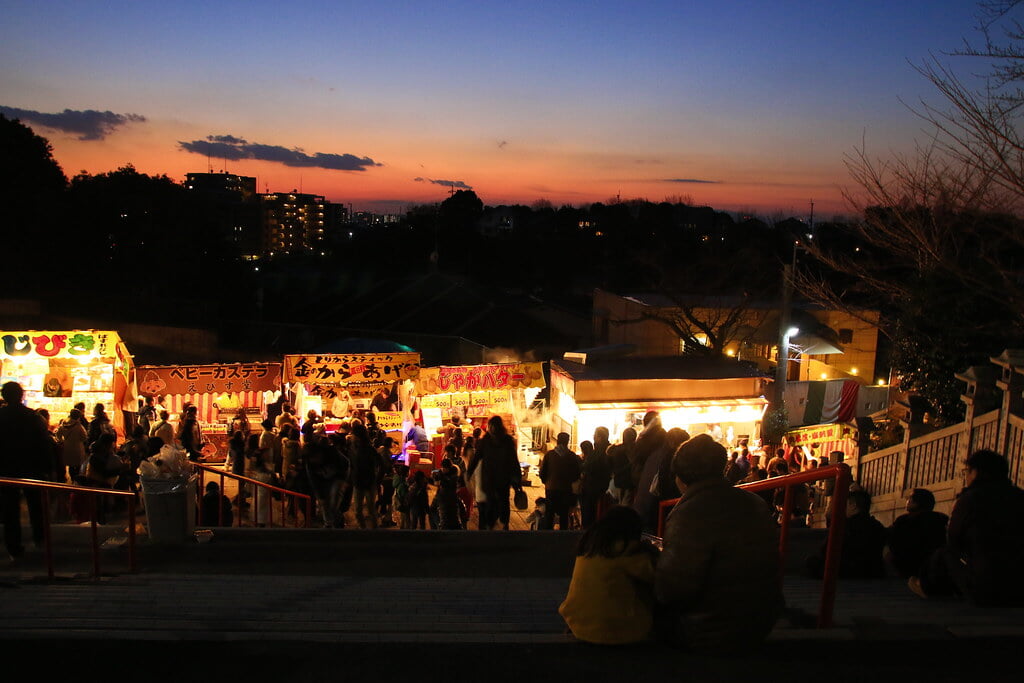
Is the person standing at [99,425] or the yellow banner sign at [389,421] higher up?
the yellow banner sign at [389,421]

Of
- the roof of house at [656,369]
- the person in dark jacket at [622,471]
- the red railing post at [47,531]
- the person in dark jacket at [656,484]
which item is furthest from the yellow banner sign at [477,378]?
the red railing post at [47,531]

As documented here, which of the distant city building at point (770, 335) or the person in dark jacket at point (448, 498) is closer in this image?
the person in dark jacket at point (448, 498)

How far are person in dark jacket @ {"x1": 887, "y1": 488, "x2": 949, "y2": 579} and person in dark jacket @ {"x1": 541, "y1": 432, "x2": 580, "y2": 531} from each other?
381cm

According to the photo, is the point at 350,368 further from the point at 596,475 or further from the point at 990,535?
the point at 990,535

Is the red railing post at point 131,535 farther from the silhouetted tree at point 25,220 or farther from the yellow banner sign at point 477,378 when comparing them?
the silhouetted tree at point 25,220

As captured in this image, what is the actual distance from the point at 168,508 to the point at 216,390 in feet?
24.7

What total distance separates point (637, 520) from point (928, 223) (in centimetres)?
1118

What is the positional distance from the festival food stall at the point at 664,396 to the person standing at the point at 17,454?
9498mm

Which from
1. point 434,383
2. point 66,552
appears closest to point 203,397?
point 434,383

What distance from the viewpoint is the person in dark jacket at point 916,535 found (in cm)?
544

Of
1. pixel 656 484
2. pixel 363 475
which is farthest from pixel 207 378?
pixel 656 484

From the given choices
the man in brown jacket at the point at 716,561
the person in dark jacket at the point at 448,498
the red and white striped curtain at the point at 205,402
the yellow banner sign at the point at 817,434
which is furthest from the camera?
the yellow banner sign at the point at 817,434

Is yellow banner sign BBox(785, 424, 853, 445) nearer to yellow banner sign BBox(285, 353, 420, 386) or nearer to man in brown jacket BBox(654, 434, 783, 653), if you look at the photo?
yellow banner sign BBox(285, 353, 420, 386)

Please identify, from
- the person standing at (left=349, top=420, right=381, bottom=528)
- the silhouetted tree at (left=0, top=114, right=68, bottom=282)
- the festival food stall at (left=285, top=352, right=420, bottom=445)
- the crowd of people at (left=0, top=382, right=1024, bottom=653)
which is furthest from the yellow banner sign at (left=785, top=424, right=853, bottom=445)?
the silhouetted tree at (left=0, top=114, right=68, bottom=282)
